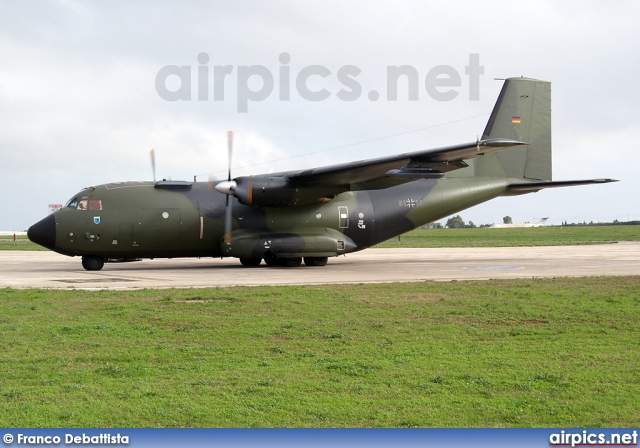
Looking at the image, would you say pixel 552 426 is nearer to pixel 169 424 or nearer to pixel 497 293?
pixel 169 424

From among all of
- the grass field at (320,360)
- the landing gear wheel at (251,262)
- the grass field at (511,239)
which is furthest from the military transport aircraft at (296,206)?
the grass field at (511,239)

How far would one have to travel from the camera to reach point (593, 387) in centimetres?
776

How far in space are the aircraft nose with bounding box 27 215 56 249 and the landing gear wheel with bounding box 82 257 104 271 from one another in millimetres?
1482

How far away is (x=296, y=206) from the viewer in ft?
89.0

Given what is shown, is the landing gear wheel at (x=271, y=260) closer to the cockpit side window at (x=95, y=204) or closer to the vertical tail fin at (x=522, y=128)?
the cockpit side window at (x=95, y=204)

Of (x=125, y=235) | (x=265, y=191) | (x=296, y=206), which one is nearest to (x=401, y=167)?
(x=296, y=206)

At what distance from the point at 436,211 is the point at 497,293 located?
13.0 metres

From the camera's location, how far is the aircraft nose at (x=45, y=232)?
80.4ft

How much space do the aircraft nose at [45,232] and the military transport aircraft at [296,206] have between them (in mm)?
37

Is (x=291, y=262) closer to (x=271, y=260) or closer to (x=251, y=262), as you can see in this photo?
(x=271, y=260)

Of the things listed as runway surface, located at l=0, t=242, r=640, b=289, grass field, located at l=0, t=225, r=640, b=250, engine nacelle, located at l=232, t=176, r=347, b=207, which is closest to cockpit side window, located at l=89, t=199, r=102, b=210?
runway surface, located at l=0, t=242, r=640, b=289

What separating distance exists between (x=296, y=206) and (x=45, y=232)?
953 centimetres

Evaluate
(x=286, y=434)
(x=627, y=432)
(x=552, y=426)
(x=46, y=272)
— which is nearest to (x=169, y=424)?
(x=286, y=434)

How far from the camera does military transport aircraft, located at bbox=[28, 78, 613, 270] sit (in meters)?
24.8
